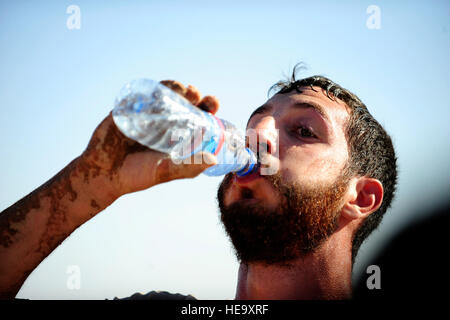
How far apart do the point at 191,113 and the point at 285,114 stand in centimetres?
78

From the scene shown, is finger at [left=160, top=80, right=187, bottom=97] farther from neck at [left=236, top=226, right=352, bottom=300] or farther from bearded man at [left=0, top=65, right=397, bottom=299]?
neck at [left=236, top=226, right=352, bottom=300]

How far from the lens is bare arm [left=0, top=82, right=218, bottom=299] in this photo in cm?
232

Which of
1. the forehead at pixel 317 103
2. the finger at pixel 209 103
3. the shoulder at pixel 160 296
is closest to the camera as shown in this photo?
the finger at pixel 209 103

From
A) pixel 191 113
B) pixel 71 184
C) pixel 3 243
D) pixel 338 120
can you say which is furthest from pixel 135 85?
pixel 338 120

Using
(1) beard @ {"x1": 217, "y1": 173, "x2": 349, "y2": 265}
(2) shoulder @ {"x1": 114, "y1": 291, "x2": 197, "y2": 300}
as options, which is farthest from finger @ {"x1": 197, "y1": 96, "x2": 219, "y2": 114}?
(2) shoulder @ {"x1": 114, "y1": 291, "x2": 197, "y2": 300}

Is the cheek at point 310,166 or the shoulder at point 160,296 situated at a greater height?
the cheek at point 310,166

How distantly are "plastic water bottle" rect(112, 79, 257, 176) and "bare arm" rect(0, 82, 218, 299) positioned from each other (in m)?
0.08

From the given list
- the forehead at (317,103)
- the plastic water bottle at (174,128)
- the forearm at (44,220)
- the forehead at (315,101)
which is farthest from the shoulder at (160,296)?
the forehead at (315,101)

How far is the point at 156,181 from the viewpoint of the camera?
2.24 metres

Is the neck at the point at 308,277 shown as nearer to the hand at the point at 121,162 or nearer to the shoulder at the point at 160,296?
the shoulder at the point at 160,296

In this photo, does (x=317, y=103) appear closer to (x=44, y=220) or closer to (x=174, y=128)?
(x=174, y=128)

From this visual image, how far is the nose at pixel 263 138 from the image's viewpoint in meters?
2.60

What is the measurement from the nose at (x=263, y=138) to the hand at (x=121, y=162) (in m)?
0.57
